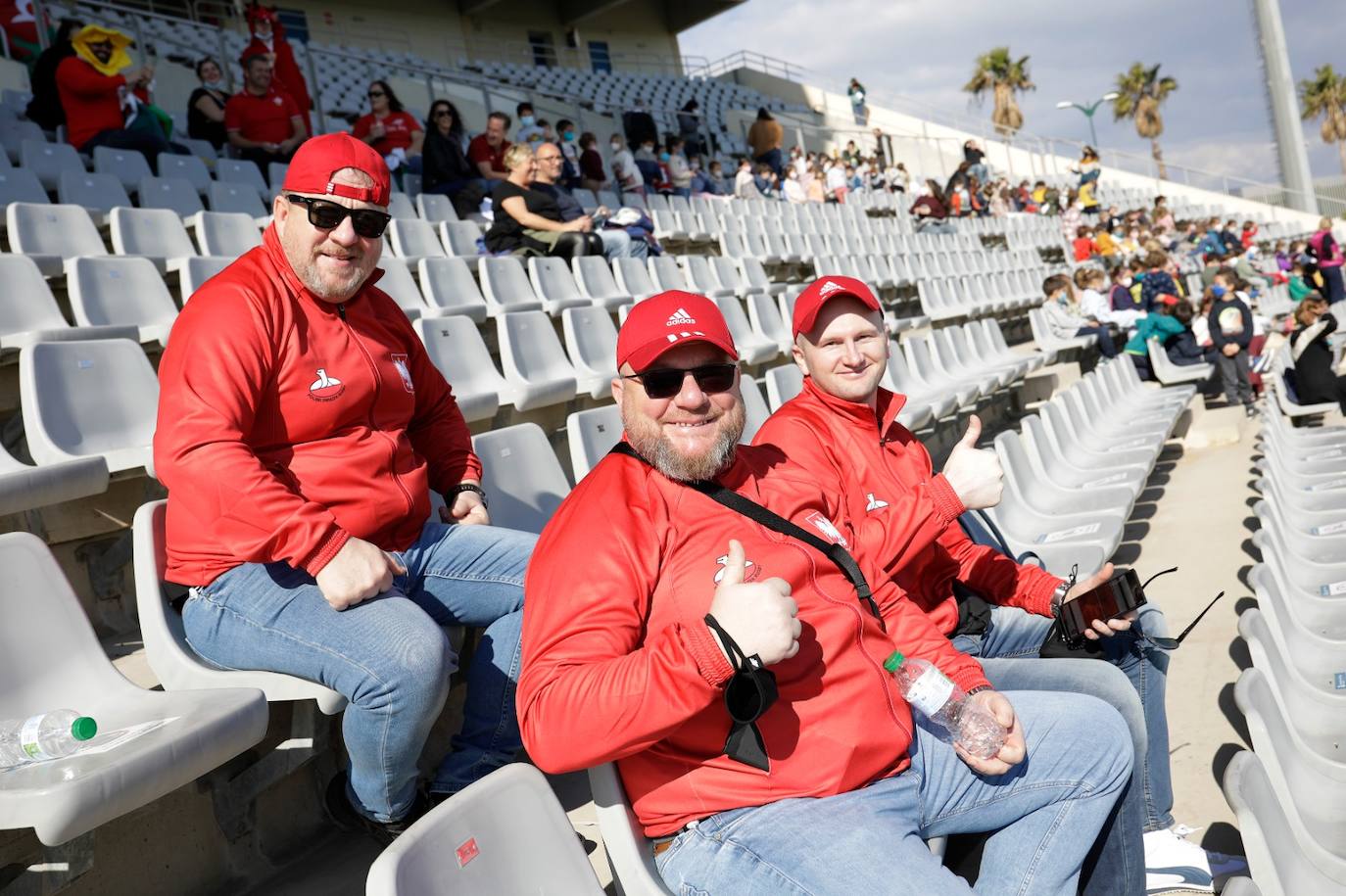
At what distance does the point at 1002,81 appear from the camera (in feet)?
118

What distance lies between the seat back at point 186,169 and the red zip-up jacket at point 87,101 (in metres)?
0.54

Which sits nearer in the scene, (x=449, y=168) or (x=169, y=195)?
(x=169, y=195)

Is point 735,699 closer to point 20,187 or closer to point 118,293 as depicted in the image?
point 118,293

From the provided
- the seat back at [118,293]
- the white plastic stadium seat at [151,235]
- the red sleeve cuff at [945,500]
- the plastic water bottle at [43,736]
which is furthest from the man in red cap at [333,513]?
the white plastic stadium seat at [151,235]

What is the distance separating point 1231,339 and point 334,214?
802cm

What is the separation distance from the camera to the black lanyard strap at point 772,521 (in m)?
1.67

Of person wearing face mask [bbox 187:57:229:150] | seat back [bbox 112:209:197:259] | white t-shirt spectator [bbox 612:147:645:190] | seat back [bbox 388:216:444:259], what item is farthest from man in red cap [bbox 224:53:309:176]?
white t-shirt spectator [bbox 612:147:645:190]

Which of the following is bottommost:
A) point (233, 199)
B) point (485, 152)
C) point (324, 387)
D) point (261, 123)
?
point (324, 387)

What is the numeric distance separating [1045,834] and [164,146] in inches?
266

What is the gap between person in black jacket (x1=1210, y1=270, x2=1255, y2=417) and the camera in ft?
27.0

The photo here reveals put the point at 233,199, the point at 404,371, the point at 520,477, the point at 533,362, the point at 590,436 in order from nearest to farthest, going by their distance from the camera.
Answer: the point at 404,371 → the point at 520,477 → the point at 590,436 → the point at 533,362 → the point at 233,199

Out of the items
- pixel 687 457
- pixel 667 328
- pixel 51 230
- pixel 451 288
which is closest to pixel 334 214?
pixel 667 328

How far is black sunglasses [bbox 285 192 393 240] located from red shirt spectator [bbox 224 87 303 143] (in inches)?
227

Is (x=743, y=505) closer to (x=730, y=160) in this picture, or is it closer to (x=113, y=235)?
(x=113, y=235)
